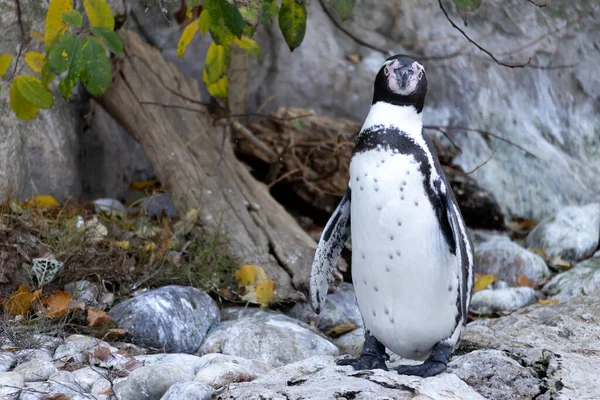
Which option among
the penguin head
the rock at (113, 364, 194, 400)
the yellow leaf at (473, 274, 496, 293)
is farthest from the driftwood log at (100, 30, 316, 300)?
the penguin head

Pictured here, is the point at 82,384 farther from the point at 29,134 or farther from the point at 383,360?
the point at 29,134

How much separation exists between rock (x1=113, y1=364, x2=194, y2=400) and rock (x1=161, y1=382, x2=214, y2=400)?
0.15 metres

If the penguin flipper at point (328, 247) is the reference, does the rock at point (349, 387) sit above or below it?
below

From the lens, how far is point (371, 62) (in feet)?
22.9

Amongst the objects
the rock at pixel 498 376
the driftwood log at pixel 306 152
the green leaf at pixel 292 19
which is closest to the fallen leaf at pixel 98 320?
the green leaf at pixel 292 19

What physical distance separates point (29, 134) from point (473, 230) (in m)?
3.16

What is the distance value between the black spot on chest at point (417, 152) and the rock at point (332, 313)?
158cm

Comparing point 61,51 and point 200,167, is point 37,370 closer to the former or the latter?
point 61,51

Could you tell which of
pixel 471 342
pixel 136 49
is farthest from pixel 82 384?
pixel 136 49

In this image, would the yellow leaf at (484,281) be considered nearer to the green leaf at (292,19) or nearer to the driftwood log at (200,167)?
the driftwood log at (200,167)

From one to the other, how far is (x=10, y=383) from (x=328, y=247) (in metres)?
1.13

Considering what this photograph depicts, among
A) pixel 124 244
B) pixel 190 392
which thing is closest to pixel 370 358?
pixel 190 392

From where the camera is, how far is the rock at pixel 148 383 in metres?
2.67

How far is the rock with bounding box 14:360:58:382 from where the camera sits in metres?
2.84
